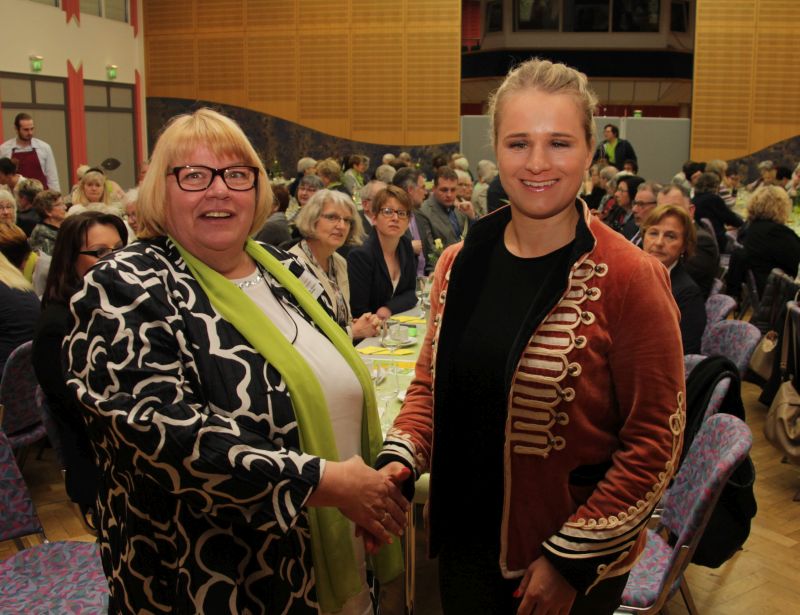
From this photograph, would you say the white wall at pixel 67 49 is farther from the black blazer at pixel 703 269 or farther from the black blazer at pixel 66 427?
the black blazer at pixel 66 427

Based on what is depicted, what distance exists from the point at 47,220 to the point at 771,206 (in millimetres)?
6164

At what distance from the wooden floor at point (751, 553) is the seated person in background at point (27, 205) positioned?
3.10m

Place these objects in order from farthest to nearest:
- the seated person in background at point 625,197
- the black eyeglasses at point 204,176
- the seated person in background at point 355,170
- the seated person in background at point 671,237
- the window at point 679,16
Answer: the window at point 679,16 < the seated person in background at point 355,170 < the seated person in background at point 625,197 < the seated person in background at point 671,237 < the black eyeglasses at point 204,176

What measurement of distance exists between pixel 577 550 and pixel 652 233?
3.17 m

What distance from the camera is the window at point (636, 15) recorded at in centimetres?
2120

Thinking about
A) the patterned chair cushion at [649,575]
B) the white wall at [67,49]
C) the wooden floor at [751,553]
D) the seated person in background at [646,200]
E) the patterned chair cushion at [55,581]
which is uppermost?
the white wall at [67,49]

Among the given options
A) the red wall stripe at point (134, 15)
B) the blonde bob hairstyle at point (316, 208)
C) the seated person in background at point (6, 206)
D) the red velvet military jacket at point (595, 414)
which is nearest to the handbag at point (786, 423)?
the blonde bob hairstyle at point (316, 208)

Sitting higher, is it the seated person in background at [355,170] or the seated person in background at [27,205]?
the seated person in background at [355,170]

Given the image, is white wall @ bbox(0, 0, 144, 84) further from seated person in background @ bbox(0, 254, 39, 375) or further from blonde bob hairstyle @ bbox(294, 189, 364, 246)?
blonde bob hairstyle @ bbox(294, 189, 364, 246)

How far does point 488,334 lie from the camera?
1.67 m

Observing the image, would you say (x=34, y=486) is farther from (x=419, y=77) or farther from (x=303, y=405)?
(x=419, y=77)

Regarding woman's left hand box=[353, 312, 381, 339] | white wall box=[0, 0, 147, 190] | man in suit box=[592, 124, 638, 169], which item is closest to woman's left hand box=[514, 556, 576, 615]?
woman's left hand box=[353, 312, 381, 339]

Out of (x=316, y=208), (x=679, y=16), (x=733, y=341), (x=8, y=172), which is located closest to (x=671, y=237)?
(x=733, y=341)

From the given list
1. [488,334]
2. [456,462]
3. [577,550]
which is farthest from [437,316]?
[577,550]
